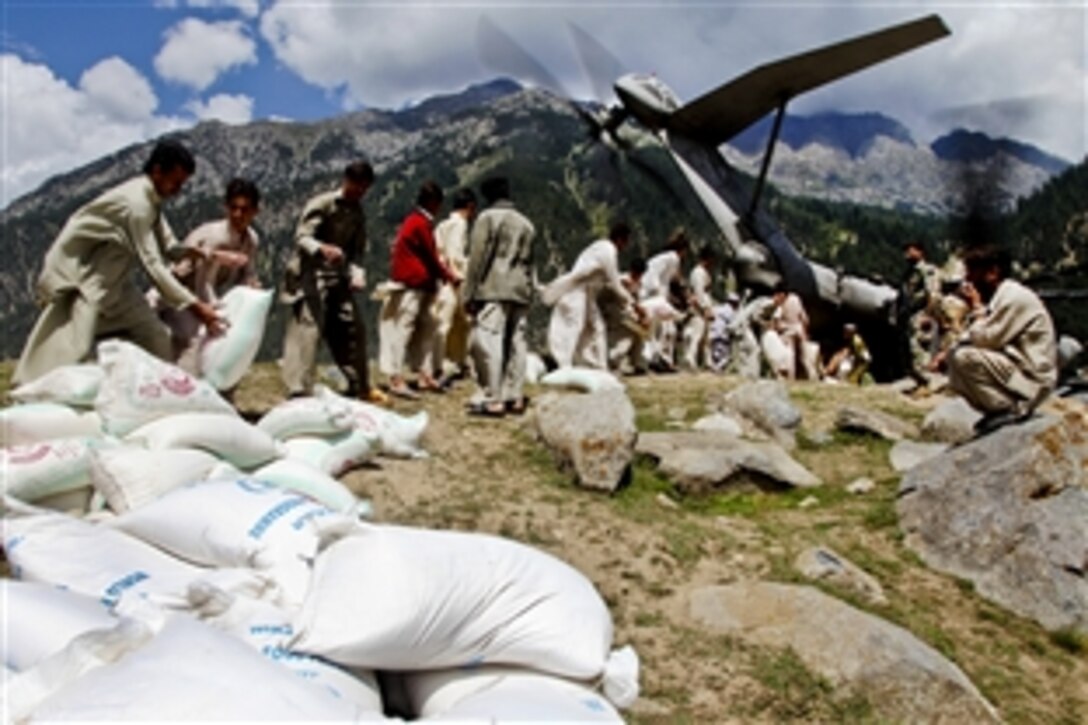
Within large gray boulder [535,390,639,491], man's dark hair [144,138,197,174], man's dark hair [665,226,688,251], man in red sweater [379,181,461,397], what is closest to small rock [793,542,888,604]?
large gray boulder [535,390,639,491]

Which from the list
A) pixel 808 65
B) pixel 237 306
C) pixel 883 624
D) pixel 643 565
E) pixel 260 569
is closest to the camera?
pixel 260 569

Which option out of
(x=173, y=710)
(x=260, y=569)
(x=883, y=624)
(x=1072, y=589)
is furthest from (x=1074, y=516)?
(x=173, y=710)

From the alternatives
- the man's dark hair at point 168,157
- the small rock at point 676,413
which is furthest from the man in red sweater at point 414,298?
the man's dark hair at point 168,157

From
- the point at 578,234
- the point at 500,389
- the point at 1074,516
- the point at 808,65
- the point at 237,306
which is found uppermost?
the point at 578,234

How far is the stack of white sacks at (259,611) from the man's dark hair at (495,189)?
12.8 ft

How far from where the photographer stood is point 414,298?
8.15m

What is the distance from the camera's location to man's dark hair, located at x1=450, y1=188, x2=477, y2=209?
8672mm

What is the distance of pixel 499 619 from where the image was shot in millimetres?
2652

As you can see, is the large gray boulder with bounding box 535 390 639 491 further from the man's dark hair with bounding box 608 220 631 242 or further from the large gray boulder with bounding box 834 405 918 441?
the man's dark hair with bounding box 608 220 631 242

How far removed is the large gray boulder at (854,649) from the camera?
344cm

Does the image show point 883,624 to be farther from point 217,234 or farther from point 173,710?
point 217,234

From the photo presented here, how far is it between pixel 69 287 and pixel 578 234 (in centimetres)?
11175

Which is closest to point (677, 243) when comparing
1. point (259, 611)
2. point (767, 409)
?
point (767, 409)

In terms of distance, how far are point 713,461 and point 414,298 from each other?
328cm
